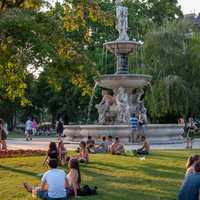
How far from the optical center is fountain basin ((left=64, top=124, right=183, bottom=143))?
29.8m

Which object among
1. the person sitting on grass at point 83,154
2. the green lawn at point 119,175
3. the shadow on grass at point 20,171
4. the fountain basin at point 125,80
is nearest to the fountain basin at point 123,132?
the fountain basin at point 125,80

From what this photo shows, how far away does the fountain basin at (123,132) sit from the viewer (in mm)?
29828

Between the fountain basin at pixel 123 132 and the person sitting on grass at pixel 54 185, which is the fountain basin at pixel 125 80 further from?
the person sitting on grass at pixel 54 185

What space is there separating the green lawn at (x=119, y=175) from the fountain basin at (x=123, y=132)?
7.26 m

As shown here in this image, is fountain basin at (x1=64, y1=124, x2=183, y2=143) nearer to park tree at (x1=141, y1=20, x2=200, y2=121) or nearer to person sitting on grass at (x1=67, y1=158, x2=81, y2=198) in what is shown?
park tree at (x1=141, y1=20, x2=200, y2=121)

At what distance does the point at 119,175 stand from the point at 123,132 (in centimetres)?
1351

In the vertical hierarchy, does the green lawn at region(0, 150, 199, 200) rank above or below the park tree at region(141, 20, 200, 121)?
below

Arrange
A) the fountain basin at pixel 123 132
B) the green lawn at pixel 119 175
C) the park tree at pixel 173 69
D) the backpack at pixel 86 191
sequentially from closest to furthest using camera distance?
the backpack at pixel 86 191 < the green lawn at pixel 119 175 < the fountain basin at pixel 123 132 < the park tree at pixel 173 69

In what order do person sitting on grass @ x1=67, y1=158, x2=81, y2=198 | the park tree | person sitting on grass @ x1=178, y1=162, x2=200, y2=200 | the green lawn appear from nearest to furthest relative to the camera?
1. person sitting on grass @ x1=178, y1=162, x2=200, y2=200
2. person sitting on grass @ x1=67, y1=158, x2=81, y2=198
3. the green lawn
4. the park tree

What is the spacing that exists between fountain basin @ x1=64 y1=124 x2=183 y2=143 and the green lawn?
7258mm

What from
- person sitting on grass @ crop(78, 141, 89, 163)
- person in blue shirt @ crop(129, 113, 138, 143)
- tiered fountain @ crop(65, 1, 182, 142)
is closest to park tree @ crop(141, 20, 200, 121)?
tiered fountain @ crop(65, 1, 182, 142)

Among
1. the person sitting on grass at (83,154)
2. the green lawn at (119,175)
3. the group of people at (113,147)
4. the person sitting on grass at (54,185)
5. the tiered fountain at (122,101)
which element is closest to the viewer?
the person sitting on grass at (54,185)

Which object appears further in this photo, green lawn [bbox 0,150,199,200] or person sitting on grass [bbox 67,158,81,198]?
green lawn [bbox 0,150,199,200]

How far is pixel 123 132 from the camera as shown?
29844 millimetres
